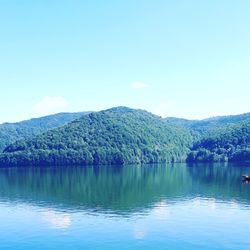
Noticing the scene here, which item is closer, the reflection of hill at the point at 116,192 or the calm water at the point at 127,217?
the calm water at the point at 127,217

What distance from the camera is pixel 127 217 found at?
10762cm

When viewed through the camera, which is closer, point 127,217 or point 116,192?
point 127,217

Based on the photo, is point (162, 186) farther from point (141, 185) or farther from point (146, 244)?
point (146, 244)

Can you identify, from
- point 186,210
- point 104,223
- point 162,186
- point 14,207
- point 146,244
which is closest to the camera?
point 146,244

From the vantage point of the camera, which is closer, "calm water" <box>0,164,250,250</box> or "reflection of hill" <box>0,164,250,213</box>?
"calm water" <box>0,164,250,250</box>

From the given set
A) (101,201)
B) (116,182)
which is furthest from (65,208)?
(116,182)

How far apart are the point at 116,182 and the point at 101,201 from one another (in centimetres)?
5815

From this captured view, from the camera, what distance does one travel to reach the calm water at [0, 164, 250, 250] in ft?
277

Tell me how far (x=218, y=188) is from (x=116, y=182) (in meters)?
51.2

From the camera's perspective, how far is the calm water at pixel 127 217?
84312mm

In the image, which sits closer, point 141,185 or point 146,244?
point 146,244

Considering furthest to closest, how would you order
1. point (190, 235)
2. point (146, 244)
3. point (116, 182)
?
point (116, 182), point (190, 235), point (146, 244)

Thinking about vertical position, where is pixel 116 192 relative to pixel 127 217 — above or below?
above

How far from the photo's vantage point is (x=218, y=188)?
6467 inches
